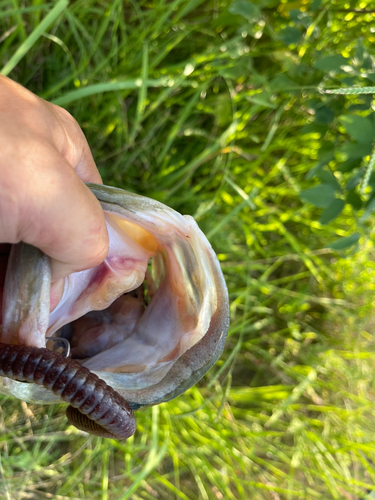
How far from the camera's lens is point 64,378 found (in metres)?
0.59

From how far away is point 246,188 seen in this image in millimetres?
1803

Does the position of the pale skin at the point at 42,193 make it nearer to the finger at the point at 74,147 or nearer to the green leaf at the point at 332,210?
the finger at the point at 74,147

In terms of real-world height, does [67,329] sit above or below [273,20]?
below

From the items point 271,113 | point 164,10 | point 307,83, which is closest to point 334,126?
point 307,83

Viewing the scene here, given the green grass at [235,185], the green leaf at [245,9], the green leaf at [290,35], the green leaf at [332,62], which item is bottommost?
the green grass at [235,185]

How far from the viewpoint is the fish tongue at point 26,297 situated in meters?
0.64

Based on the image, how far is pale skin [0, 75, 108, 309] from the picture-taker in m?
0.50

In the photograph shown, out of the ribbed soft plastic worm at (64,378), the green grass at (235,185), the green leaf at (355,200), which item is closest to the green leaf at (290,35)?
the green grass at (235,185)

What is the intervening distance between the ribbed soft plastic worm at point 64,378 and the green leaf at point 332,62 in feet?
3.42

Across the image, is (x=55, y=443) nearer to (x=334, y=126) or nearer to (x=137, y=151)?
(x=137, y=151)

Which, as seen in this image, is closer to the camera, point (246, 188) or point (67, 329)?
point (67, 329)

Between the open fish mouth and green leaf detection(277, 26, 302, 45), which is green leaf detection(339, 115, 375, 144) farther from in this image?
the open fish mouth

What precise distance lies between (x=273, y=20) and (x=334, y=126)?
1.68 ft

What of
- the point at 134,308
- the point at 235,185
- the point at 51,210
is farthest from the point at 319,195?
the point at 51,210
